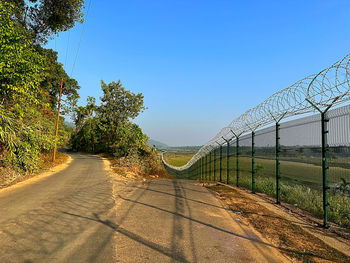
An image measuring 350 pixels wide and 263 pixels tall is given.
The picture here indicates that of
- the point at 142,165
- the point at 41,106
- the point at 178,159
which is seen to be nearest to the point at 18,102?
the point at 41,106

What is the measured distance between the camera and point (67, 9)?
17.6m

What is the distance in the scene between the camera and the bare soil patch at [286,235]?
10.5ft

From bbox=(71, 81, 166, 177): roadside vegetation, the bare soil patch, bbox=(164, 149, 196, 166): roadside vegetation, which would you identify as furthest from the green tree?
the bare soil patch

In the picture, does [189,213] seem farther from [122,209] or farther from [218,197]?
[218,197]

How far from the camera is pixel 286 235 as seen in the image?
396cm

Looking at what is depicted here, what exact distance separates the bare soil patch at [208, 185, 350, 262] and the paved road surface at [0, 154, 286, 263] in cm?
27

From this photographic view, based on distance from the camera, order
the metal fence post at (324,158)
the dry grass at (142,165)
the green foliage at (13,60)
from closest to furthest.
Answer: the metal fence post at (324,158) → the green foliage at (13,60) → the dry grass at (142,165)

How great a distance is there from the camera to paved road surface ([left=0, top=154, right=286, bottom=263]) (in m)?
3.23

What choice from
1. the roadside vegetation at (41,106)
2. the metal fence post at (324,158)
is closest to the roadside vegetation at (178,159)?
the roadside vegetation at (41,106)

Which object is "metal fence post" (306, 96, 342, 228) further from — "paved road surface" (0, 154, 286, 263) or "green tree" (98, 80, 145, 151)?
"green tree" (98, 80, 145, 151)

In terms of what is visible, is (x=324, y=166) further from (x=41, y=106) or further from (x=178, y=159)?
(x=178, y=159)

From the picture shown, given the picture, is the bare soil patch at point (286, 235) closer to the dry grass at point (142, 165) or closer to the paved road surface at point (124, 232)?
the paved road surface at point (124, 232)

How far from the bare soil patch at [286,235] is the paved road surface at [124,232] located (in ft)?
0.88

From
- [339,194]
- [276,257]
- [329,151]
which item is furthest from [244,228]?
[329,151]
